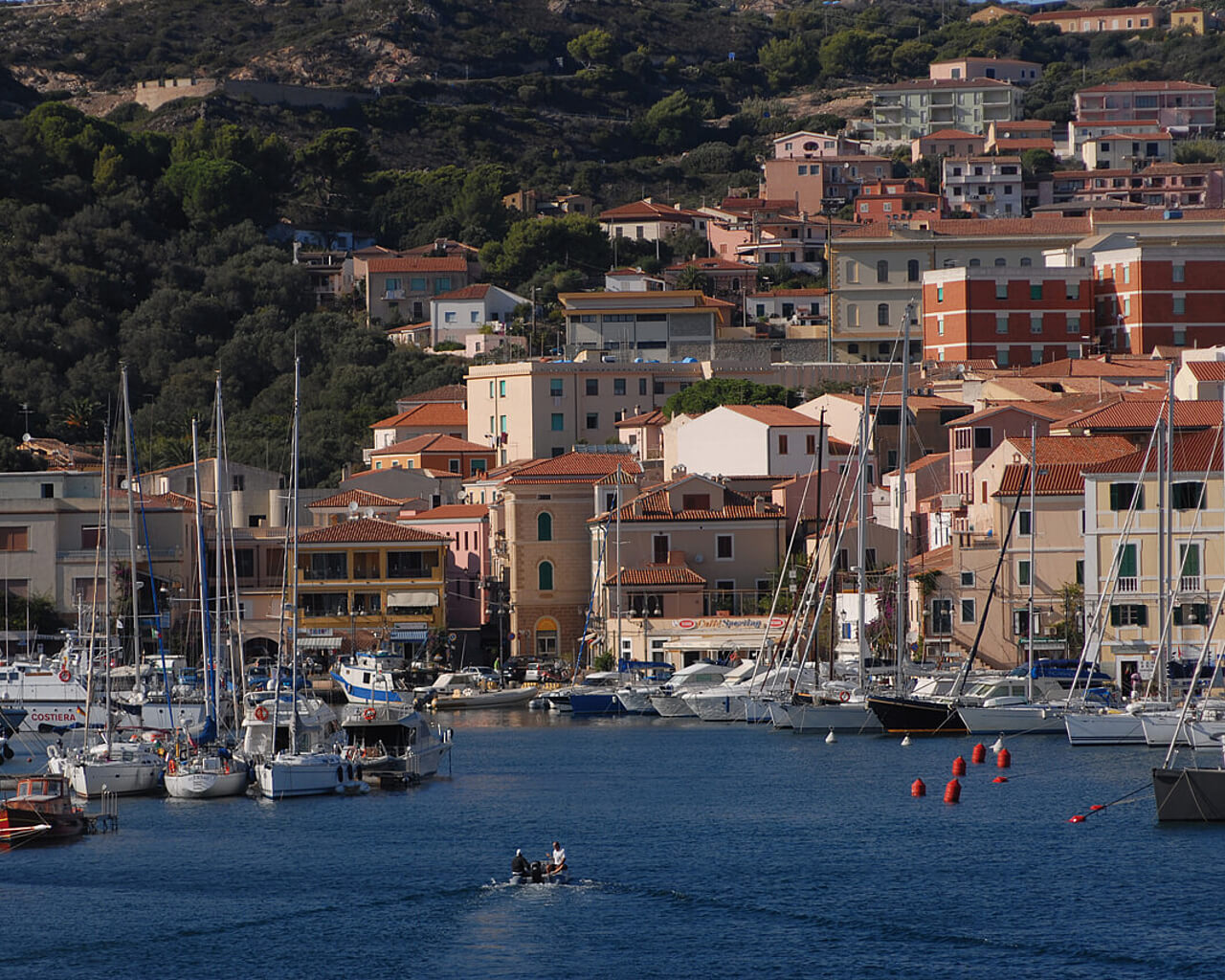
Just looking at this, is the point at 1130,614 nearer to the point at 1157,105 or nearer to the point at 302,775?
the point at 302,775

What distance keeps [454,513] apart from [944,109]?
102264 mm

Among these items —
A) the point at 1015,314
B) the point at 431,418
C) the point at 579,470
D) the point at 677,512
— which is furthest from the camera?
the point at 431,418

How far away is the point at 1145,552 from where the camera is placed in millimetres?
62594

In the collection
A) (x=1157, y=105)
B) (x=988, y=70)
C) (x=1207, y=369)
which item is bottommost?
(x=1207, y=369)

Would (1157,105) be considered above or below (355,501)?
above

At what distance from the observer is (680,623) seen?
76875mm

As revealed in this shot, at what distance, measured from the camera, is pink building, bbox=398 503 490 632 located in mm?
87500

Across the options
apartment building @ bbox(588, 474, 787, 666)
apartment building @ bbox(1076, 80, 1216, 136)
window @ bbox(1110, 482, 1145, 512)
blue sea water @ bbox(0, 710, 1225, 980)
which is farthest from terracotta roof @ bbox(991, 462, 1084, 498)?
apartment building @ bbox(1076, 80, 1216, 136)

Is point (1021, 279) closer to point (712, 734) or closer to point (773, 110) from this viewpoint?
point (712, 734)

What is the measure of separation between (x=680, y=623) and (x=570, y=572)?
7.82 m

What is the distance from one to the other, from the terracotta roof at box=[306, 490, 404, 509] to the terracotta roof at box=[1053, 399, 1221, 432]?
29.0m

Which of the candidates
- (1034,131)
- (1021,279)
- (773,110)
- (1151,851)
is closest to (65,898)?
(1151,851)

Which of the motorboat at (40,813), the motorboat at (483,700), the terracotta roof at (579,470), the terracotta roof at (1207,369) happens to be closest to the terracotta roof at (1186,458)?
the terracotta roof at (1207,369)

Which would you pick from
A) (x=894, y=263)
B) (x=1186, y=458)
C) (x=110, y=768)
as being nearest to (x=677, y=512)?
(x=1186, y=458)
